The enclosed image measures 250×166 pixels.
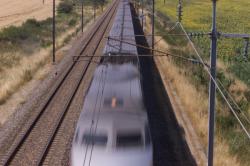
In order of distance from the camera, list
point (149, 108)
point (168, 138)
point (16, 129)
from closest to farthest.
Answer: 1. point (168, 138)
2. point (16, 129)
3. point (149, 108)

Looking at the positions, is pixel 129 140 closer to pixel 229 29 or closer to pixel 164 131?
pixel 164 131

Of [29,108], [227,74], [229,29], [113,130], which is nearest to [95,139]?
[113,130]

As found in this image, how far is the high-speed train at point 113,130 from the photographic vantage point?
10.8 meters

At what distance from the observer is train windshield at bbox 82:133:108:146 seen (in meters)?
11.5

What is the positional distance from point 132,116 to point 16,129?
8133 mm

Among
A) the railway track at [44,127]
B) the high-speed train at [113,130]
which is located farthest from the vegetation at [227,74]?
the railway track at [44,127]

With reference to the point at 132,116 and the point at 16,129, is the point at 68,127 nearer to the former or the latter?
the point at 16,129

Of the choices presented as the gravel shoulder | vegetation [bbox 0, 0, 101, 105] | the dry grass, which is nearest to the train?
the gravel shoulder

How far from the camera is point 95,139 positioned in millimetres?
11617

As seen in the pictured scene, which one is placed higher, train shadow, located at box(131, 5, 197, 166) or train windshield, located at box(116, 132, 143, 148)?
train windshield, located at box(116, 132, 143, 148)

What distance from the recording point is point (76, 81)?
89.5 ft

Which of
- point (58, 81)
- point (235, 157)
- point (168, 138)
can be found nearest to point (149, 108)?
point (168, 138)

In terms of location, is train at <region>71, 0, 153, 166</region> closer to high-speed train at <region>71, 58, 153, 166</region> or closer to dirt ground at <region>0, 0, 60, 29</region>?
high-speed train at <region>71, 58, 153, 166</region>

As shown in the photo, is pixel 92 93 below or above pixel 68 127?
above
